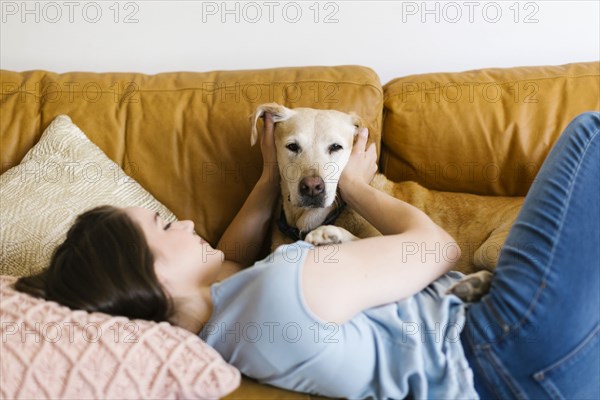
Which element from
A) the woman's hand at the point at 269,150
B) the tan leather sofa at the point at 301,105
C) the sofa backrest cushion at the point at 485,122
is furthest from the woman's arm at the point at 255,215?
the sofa backrest cushion at the point at 485,122

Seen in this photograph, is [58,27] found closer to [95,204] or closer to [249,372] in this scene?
[95,204]

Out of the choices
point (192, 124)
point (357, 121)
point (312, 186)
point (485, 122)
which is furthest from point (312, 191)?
point (485, 122)

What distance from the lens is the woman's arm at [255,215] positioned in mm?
1768

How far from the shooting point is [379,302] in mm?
1120

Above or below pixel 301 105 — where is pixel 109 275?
below

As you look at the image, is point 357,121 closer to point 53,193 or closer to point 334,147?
point 334,147

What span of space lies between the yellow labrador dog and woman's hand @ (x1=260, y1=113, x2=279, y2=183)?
0.07 feet

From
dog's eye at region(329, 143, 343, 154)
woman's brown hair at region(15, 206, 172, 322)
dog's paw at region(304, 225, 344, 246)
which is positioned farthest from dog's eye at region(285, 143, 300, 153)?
woman's brown hair at region(15, 206, 172, 322)

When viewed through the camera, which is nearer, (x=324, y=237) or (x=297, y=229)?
(x=324, y=237)

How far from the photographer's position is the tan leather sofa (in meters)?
1.84

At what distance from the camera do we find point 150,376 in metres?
1.00

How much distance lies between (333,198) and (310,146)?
→ 0.19 m

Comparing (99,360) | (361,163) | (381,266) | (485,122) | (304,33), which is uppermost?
(304,33)

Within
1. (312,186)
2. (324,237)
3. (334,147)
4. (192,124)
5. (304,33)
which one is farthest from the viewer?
(304,33)
